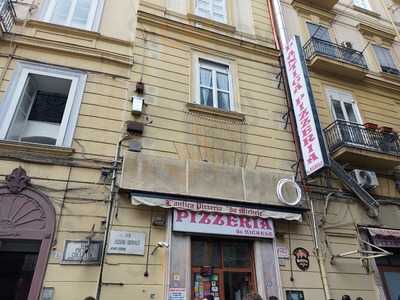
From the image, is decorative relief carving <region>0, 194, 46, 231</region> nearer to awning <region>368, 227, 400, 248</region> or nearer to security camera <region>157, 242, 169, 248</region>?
security camera <region>157, 242, 169, 248</region>

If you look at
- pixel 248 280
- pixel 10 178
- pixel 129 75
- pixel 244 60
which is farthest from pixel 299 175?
pixel 10 178

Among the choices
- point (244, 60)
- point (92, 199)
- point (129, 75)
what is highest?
point (244, 60)

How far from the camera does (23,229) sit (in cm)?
537

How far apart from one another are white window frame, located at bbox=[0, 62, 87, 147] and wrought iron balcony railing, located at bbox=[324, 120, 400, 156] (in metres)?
6.79

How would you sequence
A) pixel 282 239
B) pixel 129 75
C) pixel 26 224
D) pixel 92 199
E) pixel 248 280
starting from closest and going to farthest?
1. pixel 26 224
2. pixel 92 199
3. pixel 248 280
4. pixel 282 239
5. pixel 129 75

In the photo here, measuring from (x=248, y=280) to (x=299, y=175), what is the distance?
3.03 m

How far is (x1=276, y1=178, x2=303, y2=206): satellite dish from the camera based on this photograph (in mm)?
7035

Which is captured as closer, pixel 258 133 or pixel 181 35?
pixel 258 133

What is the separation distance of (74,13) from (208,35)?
12.5 feet

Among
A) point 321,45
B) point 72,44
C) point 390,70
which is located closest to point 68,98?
point 72,44

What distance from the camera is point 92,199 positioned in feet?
19.4

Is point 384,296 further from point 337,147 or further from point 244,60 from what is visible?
point 244,60

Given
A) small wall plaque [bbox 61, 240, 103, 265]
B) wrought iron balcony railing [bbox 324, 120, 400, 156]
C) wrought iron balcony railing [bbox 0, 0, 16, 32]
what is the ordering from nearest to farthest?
small wall plaque [bbox 61, 240, 103, 265] < wrought iron balcony railing [bbox 0, 0, 16, 32] < wrought iron balcony railing [bbox 324, 120, 400, 156]

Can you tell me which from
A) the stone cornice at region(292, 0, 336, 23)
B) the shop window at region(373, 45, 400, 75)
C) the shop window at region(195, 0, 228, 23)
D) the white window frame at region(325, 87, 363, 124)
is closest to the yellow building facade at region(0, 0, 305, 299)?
the shop window at region(195, 0, 228, 23)
